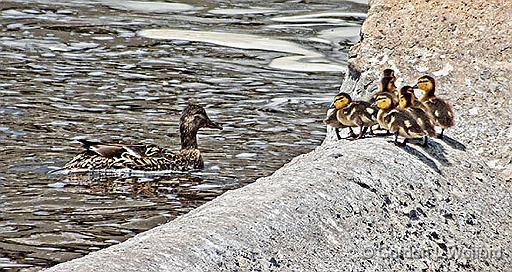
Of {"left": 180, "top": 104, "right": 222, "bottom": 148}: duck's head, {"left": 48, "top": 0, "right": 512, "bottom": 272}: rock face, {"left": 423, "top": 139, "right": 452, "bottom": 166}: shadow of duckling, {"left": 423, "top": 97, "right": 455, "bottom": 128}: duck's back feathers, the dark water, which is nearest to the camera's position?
{"left": 48, "top": 0, "right": 512, "bottom": 272}: rock face

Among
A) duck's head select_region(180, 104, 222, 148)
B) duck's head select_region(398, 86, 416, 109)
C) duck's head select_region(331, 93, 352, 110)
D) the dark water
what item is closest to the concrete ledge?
duck's head select_region(398, 86, 416, 109)

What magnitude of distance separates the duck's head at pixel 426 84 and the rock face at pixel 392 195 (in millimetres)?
172

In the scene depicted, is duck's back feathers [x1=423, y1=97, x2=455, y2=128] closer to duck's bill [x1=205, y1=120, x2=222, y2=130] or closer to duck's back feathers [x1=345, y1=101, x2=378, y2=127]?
duck's back feathers [x1=345, y1=101, x2=378, y2=127]

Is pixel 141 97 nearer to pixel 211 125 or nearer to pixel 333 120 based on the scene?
pixel 211 125

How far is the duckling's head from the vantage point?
7.78m

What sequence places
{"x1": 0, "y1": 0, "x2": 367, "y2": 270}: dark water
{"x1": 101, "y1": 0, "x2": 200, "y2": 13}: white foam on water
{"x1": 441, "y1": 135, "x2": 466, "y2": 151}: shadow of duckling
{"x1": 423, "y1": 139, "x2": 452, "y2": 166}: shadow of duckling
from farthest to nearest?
1. {"x1": 101, "y1": 0, "x2": 200, "y2": 13}: white foam on water
2. {"x1": 0, "y1": 0, "x2": 367, "y2": 270}: dark water
3. {"x1": 441, "y1": 135, "x2": 466, "y2": 151}: shadow of duckling
4. {"x1": 423, "y1": 139, "x2": 452, "y2": 166}: shadow of duckling

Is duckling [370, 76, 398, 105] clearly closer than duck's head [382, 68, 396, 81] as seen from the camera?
Yes

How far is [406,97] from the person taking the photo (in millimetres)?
7578

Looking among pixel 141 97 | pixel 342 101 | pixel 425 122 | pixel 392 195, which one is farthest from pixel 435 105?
pixel 141 97

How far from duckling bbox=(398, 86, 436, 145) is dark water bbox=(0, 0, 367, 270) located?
7.56 feet

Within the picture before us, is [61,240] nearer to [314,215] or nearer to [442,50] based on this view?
[442,50]

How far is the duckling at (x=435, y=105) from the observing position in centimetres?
724

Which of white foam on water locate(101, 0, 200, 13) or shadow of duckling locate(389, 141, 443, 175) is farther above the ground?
shadow of duckling locate(389, 141, 443, 175)

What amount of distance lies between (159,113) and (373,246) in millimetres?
7739
